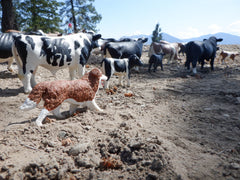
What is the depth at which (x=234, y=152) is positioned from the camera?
2463 millimetres

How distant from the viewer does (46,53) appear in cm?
438

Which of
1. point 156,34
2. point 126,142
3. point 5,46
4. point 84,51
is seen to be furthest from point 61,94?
point 156,34

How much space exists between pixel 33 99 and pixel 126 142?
150 cm

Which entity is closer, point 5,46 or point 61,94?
point 61,94

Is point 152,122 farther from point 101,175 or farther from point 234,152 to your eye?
point 101,175

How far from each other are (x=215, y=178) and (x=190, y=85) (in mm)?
4750

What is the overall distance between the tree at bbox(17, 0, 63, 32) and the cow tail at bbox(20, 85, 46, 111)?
1493 centimetres

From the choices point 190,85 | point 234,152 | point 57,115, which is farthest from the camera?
point 190,85

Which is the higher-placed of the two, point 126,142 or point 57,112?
point 57,112

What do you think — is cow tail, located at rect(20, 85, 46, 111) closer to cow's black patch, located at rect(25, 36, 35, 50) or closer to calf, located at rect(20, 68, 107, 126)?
calf, located at rect(20, 68, 107, 126)

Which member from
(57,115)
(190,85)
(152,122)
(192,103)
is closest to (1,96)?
(57,115)

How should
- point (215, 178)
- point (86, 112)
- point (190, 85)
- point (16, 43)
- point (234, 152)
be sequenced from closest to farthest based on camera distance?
point (215, 178) → point (234, 152) → point (86, 112) → point (16, 43) → point (190, 85)

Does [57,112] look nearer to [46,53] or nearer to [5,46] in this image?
[46,53]

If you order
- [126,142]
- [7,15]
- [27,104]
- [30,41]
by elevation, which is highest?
[7,15]
